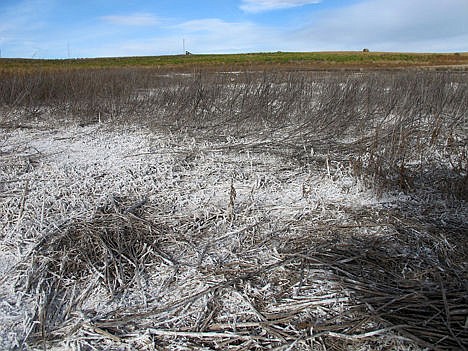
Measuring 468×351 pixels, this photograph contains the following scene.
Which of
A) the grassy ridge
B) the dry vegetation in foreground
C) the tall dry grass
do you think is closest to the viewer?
the dry vegetation in foreground

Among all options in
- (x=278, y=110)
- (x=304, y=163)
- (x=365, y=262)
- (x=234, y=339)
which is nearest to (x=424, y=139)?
(x=304, y=163)

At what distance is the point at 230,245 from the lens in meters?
2.74

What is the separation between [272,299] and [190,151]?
10.1ft

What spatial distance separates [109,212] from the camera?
329 cm

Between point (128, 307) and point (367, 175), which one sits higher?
point (367, 175)

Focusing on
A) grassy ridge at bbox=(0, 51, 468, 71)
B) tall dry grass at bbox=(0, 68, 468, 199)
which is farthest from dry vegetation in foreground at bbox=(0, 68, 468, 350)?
grassy ridge at bbox=(0, 51, 468, 71)

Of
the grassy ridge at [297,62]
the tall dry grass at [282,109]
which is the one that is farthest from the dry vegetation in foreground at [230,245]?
the grassy ridge at [297,62]

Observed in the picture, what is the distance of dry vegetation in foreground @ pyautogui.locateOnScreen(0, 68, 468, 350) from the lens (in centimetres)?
193

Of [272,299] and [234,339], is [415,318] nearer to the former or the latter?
[272,299]

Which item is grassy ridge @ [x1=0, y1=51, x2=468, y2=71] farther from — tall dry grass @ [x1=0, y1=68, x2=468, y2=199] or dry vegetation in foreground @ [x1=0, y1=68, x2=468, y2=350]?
dry vegetation in foreground @ [x1=0, y1=68, x2=468, y2=350]

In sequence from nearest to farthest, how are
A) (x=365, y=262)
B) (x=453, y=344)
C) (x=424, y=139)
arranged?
1. (x=453, y=344)
2. (x=365, y=262)
3. (x=424, y=139)

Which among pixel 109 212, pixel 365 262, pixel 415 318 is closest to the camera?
pixel 415 318

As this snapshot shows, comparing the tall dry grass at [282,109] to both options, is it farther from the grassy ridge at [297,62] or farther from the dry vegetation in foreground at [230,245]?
the grassy ridge at [297,62]

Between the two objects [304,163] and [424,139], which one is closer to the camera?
[304,163]
